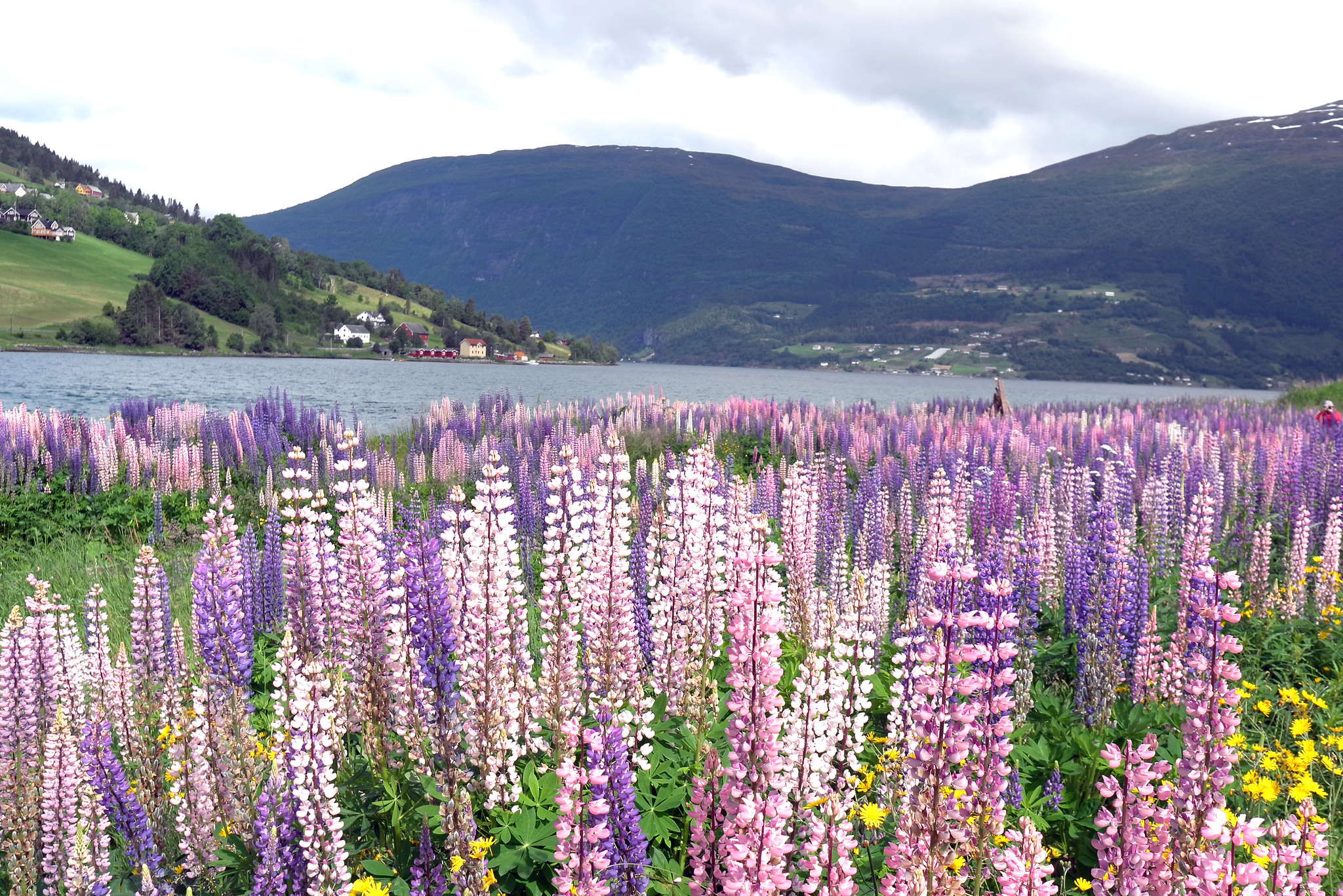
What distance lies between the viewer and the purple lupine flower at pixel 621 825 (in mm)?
2959

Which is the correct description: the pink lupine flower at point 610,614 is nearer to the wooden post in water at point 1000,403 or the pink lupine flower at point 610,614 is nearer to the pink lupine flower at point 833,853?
the pink lupine flower at point 833,853

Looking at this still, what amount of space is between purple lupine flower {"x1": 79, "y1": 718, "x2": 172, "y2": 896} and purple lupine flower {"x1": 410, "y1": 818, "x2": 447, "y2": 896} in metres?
1.68

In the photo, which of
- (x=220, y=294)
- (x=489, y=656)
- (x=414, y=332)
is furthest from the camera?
(x=414, y=332)

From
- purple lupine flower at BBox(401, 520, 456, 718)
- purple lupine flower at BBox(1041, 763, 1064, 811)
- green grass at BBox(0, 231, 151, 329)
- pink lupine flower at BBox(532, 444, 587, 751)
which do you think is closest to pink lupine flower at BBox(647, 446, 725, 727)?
pink lupine flower at BBox(532, 444, 587, 751)

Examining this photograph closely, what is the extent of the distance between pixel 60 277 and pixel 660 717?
155m

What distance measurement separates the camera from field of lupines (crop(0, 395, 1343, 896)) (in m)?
2.62

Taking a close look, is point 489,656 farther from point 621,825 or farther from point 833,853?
point 833,853

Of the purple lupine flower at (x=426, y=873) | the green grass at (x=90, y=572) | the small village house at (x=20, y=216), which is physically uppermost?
the small village house at (x=20, y=216)

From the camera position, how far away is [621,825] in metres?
3.02

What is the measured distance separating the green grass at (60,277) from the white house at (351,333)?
30.6m

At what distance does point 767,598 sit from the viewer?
254 centimetres

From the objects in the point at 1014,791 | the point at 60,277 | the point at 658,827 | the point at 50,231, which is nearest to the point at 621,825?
the point at 658,827

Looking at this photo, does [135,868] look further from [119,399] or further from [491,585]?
[119,399]

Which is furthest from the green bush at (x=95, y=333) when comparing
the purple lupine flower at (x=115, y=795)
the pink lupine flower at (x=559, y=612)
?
the pink lupine flower at (x=559, y=612)
